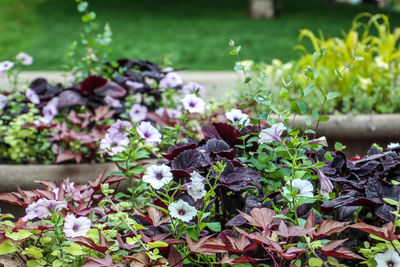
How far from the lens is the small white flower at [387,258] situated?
1.13 m

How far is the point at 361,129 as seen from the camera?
2617mm

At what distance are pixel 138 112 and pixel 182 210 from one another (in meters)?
1.32

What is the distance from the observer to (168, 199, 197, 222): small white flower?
1.19 metres

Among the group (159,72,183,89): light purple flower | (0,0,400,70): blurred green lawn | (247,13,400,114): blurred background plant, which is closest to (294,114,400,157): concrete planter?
(247,13,400,114): blurred background plant

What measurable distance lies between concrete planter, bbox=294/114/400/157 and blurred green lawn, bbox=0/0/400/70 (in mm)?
2925

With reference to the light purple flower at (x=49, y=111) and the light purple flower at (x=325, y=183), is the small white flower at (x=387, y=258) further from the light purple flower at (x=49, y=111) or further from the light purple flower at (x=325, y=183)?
the light purple flower at (x=49, y=111)

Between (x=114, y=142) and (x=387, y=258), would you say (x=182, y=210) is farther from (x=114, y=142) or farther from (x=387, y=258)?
(x=114, y=142)

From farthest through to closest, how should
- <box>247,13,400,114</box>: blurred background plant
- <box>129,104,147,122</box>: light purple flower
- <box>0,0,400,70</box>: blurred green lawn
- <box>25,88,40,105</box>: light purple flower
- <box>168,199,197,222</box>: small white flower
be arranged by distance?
<box>0,0,400,70</box>: blurred green lawn, <box>247,13,400,114</box>: blurred background plant, <box>25,88,40,105</box>: light purple flower, <box>129,104,147,122</box>: light purple flower, <box>168,199,197,222</box>: small white flower

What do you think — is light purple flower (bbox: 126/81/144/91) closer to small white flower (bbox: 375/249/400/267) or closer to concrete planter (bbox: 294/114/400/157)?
concrete planter (bbox: 294/114/400/157)

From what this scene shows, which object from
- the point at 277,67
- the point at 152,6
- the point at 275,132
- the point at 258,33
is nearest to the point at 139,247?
the point at 275,132

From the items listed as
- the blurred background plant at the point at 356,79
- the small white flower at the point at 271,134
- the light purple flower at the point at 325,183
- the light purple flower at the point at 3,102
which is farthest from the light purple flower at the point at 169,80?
the light purple flower at the point at 325,183

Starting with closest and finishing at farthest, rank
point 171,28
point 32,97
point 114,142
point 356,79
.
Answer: point 114,142, point 32,97, point 356,79, point 171,28

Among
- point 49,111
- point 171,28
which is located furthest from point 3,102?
point 171,28

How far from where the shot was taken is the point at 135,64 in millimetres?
2713
